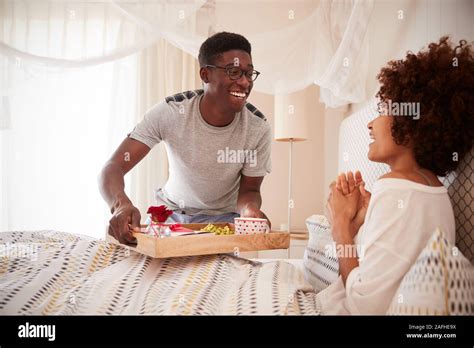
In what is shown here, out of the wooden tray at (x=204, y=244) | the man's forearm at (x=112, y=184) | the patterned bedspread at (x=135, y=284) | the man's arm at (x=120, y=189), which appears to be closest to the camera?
the patterned bedspread at (x=135, y=284)

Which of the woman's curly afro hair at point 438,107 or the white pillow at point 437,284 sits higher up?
the woman's curly afro hair at point 438,107

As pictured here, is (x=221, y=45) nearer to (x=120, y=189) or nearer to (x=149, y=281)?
(x=120, y=189)

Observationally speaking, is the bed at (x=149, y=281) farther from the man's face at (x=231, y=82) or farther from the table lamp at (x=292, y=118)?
the table lamp at (x=292, y=118)

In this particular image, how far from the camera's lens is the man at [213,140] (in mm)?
1484

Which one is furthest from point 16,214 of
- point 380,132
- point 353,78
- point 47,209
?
point 380,132

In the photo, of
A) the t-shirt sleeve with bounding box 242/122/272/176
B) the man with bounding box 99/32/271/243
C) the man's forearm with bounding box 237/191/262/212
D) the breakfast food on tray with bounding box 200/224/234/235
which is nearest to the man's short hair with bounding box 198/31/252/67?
the man with bounding box 99/32/271/243

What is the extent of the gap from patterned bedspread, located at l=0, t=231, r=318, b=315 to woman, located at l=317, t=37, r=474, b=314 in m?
0.12

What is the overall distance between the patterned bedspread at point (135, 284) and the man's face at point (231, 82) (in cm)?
68

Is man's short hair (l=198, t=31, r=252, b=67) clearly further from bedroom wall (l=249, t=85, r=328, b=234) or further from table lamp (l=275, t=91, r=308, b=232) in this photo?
bedroom wall (l=249, t=85, r=328, b=234)

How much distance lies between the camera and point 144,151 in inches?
58.9

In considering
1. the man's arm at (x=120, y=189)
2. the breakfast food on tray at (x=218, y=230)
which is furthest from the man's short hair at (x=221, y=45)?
the breakfast food on tray at (x=218, y=230)

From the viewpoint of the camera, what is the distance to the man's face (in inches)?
57.9
